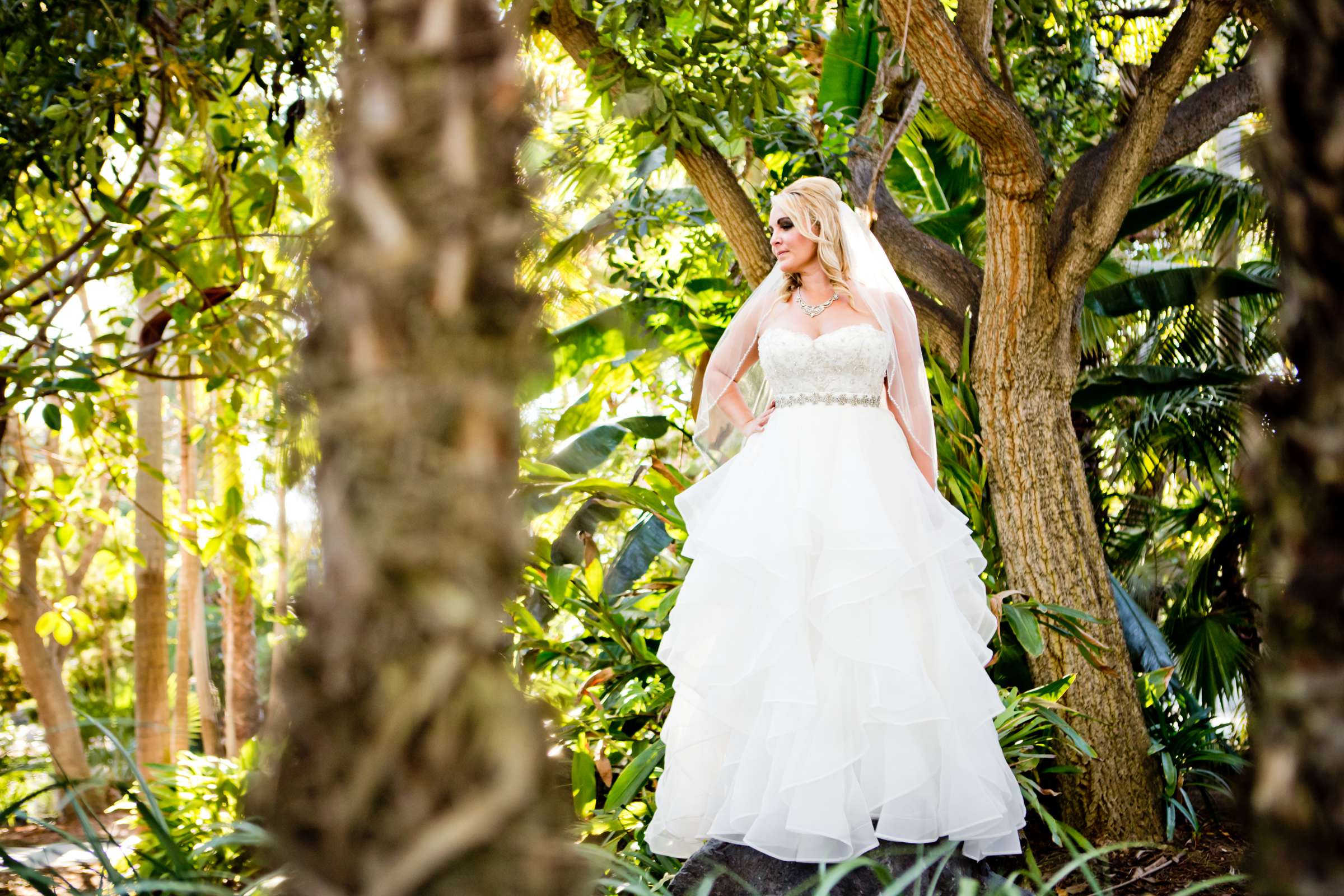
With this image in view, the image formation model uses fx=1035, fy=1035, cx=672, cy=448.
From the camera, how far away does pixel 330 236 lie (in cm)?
84

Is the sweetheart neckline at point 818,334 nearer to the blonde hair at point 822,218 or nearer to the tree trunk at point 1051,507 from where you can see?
the blonde hair at point 822,218

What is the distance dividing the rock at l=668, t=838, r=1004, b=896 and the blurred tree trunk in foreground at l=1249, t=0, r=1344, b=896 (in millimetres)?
2400

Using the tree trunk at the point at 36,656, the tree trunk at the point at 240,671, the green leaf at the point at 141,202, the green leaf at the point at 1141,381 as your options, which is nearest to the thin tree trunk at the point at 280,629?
the green leaf at the point at 141,202

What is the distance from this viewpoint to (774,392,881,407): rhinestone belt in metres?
3.69

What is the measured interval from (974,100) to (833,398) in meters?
1.36

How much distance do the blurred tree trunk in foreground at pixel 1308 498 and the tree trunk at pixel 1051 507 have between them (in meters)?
3.75

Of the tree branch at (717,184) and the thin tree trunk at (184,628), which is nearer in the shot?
the tree branch at (717,184)

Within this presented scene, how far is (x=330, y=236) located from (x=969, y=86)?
3.67 meters

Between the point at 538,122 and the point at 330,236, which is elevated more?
the point at 538,122

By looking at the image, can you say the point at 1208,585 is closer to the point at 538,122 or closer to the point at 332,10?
the point at 332,10

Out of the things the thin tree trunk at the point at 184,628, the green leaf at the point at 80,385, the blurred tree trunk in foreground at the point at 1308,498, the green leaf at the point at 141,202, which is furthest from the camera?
the thin tree trunk at the point at 184,628

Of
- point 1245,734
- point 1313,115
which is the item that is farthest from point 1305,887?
point 1245,734

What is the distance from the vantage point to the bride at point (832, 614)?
3045mm

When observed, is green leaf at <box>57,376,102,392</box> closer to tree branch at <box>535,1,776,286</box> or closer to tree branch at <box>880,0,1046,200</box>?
tree branch at <box>535,1,776,286</box>
